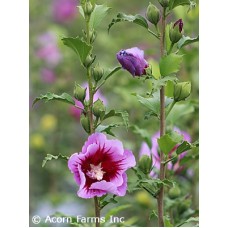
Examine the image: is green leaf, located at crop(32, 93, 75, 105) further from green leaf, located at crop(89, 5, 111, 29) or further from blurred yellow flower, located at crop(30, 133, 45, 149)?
blurred yellow flower, located at crop(30, 133, 45, 149)

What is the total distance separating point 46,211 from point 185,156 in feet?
2.25

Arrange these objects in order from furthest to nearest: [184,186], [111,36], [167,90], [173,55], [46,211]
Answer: [111,36], [46,211], [184,186], [167,90], [173,55]

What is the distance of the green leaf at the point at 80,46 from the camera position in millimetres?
1086

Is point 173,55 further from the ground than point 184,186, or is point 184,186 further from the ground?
point 173,55

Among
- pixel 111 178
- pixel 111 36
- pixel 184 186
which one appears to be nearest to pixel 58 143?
pixel 111 36

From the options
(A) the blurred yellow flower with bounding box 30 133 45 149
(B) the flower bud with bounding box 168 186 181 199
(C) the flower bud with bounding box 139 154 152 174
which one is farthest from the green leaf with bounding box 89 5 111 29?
(A) the blurred yellow flower with bounding box 30 133 45 149

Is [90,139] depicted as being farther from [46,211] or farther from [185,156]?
[46,211]

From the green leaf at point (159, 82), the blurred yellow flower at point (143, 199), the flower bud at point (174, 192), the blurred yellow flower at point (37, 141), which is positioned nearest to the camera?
the green leaf at point (159, 82)

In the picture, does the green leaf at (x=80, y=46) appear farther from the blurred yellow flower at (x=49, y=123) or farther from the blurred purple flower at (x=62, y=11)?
the blurred purple flower at (x=62, y=11)

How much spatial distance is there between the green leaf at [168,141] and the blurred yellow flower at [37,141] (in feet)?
3.27

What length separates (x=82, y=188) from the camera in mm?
Result: 1119

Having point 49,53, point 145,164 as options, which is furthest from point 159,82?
point 49,53

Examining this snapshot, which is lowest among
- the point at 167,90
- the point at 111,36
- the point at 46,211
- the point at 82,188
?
the point at 46,211

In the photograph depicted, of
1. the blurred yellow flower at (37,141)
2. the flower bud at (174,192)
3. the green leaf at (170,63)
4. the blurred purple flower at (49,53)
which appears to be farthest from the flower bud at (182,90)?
the blurred purple flower at (49,53)
